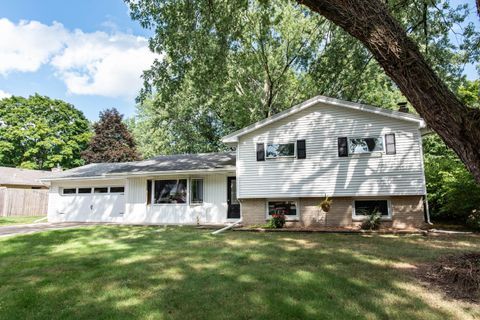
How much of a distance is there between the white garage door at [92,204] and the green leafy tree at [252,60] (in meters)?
5.66

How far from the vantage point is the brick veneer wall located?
11719mm

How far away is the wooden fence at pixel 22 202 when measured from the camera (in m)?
21.4

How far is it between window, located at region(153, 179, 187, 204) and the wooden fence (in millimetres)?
12361

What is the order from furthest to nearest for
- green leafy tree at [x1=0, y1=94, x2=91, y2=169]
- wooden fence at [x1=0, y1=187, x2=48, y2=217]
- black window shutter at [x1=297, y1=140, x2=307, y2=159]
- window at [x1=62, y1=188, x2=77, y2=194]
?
green leafy tree at [x1=0, y1=94, x2=91, y2=169], wooden fence at [x1=0, y1=187, x2=48, y2=217], window at [x1=62, y1=188, x2=77, y2=194], black window shutter at [x1=297, y1=140, x2=307, y2=159]

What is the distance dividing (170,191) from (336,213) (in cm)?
819

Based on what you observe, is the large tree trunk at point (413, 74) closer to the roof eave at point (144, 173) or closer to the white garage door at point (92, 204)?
the roof eave at point (144, 173)

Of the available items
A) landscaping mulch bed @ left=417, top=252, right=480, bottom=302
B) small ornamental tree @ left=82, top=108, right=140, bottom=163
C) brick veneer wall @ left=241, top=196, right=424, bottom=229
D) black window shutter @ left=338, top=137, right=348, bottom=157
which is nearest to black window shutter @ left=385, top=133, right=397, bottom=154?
black window shutter @ left=338, top=137, right=348, bottom=157

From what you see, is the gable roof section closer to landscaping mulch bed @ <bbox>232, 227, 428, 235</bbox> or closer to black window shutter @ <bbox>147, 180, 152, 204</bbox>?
landscaping mulch bed @ <bbox>232, 227, 428, 235</bbox>

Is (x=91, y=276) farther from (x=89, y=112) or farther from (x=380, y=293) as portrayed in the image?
(x=89, y=112)

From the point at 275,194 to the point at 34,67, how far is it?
2487 centimetres

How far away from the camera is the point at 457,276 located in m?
5.13

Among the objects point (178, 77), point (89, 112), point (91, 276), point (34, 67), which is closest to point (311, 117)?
point (178, 77)

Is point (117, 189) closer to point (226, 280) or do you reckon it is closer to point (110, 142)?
point (226, 280)

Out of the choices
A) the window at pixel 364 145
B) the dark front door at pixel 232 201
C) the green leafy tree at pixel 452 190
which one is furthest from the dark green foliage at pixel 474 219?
the dark front door at pixel 232 201
